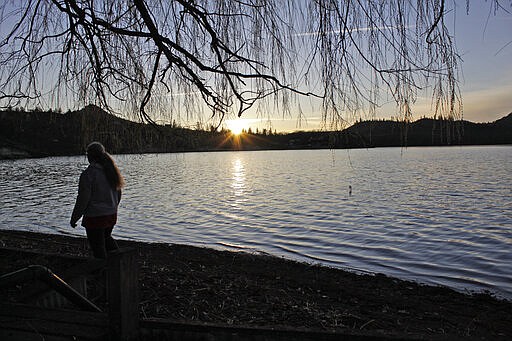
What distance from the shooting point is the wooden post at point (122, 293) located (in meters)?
2.88

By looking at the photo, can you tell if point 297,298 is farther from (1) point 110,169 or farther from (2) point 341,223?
(2) point 341,223

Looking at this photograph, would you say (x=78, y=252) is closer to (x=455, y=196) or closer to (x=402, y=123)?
(x=402, y=123)

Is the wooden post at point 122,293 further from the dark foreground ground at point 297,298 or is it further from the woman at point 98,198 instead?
Answer: the woman at point 98,198

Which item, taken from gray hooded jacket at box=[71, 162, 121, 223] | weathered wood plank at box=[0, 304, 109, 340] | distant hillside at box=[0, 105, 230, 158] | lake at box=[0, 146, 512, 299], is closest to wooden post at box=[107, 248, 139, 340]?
weathered wood plank at box=[0, 304, 109, 340]

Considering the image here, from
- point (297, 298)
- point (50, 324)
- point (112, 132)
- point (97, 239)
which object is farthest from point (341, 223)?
point (50, 324)

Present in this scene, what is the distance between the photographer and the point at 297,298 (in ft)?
23.9

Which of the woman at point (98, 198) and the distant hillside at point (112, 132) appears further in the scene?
the woman at point (98, 198)

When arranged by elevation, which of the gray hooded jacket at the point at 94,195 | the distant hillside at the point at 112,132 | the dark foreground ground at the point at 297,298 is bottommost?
the dark foreground ground at the point at 297,298

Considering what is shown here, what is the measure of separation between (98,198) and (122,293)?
3017 mm

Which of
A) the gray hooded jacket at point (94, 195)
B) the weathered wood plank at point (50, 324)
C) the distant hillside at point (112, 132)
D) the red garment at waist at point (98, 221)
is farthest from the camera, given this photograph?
the red garment at waist at point (98, 221)

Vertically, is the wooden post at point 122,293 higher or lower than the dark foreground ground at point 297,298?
higher

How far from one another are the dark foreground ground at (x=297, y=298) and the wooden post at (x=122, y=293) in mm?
1408

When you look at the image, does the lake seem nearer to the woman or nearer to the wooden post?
the woman

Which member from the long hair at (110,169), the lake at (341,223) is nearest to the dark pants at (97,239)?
the long hair at (110,169)
